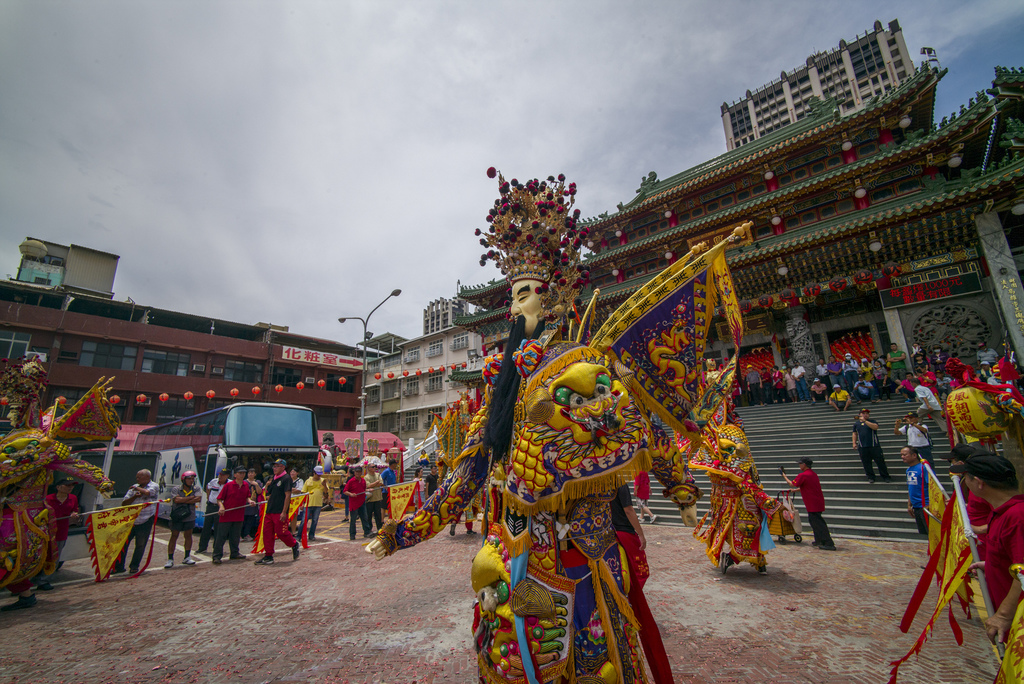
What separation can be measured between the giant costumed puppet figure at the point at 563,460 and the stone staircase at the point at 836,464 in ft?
23.7

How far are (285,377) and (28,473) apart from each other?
2934cm

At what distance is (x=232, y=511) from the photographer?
760cm

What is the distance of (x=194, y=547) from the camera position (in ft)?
31.5

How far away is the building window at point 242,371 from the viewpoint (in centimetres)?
2922

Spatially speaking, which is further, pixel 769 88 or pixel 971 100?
pixel 769 88

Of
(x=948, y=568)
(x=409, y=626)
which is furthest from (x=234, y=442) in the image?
(x=948, y=568)

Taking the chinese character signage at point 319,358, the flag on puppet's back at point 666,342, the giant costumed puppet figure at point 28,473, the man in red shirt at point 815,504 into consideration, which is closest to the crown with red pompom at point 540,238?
the flag on puppet's back at point 666,342

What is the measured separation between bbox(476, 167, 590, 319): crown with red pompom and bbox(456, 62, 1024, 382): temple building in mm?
8863

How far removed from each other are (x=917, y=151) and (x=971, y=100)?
67.5 inches

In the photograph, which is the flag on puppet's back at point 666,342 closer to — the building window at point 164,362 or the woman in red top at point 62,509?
the woman in red top at point 62,509

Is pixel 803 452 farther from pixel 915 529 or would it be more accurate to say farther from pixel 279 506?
pixel 279 506

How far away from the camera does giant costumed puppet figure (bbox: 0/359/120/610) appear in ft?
15.7

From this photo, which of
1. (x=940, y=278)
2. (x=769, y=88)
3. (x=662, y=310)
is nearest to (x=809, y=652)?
(x=662, y=310)

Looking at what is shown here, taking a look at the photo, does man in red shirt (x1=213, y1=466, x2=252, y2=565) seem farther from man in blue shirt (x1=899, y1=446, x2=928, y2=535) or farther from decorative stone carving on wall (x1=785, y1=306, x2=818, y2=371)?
decorative stone carving on wall (x1=785, y1=306, x2=818, y2=371)
